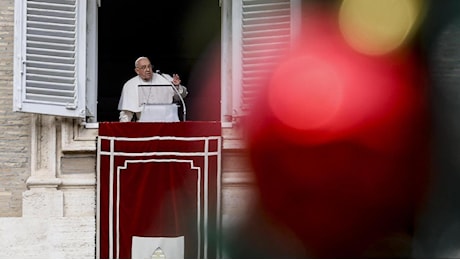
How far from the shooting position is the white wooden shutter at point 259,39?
955cm

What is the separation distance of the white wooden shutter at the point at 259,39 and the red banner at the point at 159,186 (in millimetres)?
496

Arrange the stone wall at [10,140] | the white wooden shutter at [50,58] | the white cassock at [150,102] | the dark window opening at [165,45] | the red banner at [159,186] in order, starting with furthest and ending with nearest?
the dark window opening at [165,45]
the white cassock at [150,102]
the stone wall at [10,140]
the white wooden shutter at [50,58]
the red banner at [159,186]

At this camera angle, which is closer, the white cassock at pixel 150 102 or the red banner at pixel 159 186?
the red banner at pixel 159 186

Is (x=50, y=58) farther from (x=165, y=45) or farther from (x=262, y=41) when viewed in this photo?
(x=165, y=45)

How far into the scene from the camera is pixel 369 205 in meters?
9.29

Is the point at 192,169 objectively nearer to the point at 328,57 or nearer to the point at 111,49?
the point at 328,57

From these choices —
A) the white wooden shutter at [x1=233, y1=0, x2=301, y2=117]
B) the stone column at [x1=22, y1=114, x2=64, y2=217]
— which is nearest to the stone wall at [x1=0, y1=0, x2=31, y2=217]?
the stone column at [x1=22, y1=114, x2=64, y2=217]

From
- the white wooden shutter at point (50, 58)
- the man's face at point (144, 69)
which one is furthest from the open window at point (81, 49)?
the man's face at point (144, 69)

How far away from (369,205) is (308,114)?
965 millimetres

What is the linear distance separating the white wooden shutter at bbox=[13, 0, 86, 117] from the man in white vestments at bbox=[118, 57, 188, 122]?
638mm

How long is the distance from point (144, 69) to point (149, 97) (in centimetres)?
44

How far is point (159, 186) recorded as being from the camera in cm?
925

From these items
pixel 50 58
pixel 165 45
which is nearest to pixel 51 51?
pixel 50 58

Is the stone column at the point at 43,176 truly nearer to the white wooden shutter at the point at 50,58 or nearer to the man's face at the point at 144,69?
the white wooden shutter at the point at 50,58
